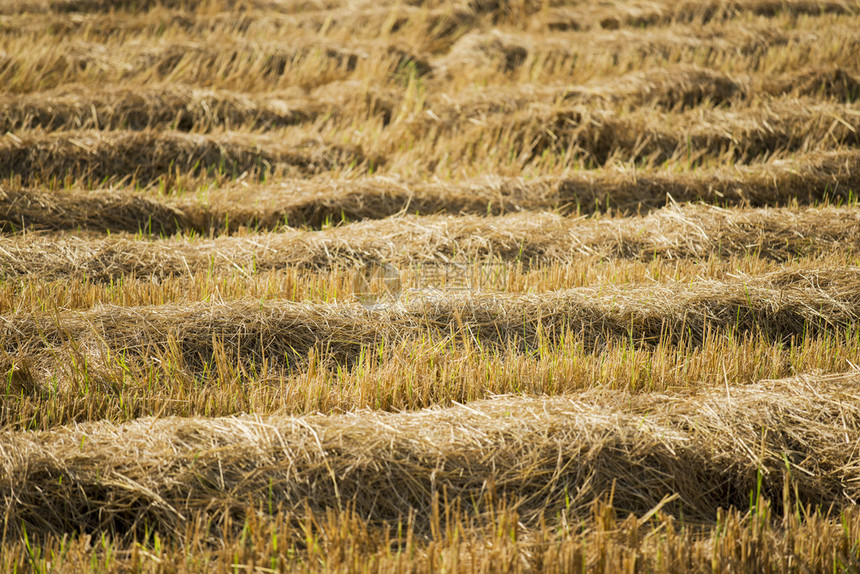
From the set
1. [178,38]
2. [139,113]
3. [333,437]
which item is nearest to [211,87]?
[139,113]

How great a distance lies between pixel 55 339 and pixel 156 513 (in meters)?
1.60

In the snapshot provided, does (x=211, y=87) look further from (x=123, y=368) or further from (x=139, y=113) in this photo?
(x=123, y=368)

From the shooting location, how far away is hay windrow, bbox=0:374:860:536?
2389mm

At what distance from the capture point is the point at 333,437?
2592 millimetres

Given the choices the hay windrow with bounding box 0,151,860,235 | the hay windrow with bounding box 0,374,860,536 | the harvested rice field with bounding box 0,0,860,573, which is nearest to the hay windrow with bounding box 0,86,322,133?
the harvested rice field with bounding box 0,0,860,573

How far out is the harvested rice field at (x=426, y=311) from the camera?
235 centimetres

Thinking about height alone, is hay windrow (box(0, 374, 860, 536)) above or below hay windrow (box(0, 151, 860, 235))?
below

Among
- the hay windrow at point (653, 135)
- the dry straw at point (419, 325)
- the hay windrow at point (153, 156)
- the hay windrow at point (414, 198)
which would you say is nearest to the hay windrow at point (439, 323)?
the dry straw at point (419, 325)

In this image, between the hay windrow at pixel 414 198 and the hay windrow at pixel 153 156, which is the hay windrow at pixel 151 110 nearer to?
the hay windrow at pixel 153 156

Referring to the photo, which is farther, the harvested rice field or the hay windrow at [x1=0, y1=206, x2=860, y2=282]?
the hay windrow at [x1=0, y1=206, x2=860, y2=282]

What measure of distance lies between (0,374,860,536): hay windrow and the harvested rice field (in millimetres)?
13

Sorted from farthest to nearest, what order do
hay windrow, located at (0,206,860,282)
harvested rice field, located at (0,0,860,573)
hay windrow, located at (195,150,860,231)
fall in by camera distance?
hay windrow, located at (195,150,860,231), hay windrow, located at (0,206,860,282), harvested rice field, located at (0,0,860,573)

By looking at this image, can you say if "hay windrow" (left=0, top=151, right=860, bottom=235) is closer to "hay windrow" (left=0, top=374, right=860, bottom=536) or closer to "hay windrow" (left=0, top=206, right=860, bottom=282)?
"hay windrow" (left=0, top=206, right=860, bottom=282)

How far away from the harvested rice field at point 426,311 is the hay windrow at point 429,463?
0.01m
